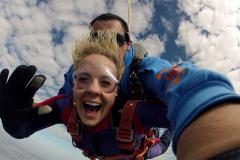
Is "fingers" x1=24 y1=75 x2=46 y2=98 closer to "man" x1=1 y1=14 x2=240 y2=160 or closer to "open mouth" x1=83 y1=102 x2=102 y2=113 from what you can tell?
"open mouth" x1=83 y1=102 x2=102 y2=113

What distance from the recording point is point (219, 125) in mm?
823

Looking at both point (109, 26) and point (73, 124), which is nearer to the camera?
point (73, 124)

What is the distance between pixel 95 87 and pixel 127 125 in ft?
1.16

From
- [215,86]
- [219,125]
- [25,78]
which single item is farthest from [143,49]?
[219,125]

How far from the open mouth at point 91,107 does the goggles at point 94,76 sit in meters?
0.11

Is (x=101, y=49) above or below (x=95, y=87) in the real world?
above

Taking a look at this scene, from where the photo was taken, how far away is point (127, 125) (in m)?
1.98

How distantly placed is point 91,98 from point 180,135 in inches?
40.4

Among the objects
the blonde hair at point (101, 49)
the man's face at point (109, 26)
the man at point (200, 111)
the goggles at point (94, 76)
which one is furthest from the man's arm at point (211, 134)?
the man's face at point (109, 26)

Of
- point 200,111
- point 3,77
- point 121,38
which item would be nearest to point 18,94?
point 3,77

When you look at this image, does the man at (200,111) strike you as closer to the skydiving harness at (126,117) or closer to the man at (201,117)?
the man at (201,117)

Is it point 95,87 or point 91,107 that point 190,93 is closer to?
point 95,87

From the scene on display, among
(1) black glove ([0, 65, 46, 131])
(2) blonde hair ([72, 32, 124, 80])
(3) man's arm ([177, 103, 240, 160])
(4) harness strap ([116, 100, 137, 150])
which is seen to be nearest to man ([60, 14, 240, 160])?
(3) man's arm ([177, 103, 240, 160])

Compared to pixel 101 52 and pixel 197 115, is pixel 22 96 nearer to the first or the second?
pixel 101 52
